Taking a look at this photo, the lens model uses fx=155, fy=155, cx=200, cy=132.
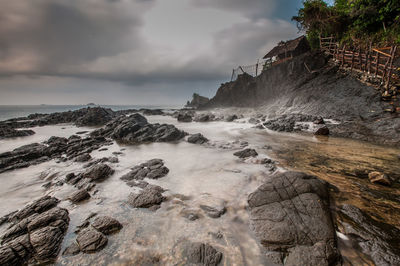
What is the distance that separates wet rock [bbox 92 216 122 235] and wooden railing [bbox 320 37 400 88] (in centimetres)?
1803

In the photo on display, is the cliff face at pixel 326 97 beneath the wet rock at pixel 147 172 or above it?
above

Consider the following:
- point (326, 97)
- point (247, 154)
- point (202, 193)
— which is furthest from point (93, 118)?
point (326, 97)

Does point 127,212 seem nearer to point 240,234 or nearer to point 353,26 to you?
point 240,234

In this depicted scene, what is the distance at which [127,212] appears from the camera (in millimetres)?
4508

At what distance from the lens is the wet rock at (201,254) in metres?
2.98

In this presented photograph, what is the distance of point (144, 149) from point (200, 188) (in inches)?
285

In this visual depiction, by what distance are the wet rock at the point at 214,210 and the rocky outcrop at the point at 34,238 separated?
3.41 meters

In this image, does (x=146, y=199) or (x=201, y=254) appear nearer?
(x=201, y=254)

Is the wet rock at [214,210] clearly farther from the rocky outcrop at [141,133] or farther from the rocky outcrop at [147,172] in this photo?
the rocky outcrop at [141,133]

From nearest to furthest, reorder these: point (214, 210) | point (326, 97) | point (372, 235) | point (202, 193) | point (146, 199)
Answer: point (372, 235), point (214, 210), point (146, 199), point (202, 193), point (326, 97)

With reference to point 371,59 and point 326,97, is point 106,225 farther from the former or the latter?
point 371,59

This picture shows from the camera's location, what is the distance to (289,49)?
88.1 ft

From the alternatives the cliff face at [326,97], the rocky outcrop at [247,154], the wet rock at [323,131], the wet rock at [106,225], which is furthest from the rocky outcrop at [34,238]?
the cliff face at [326,97]

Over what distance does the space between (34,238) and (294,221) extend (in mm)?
5704
